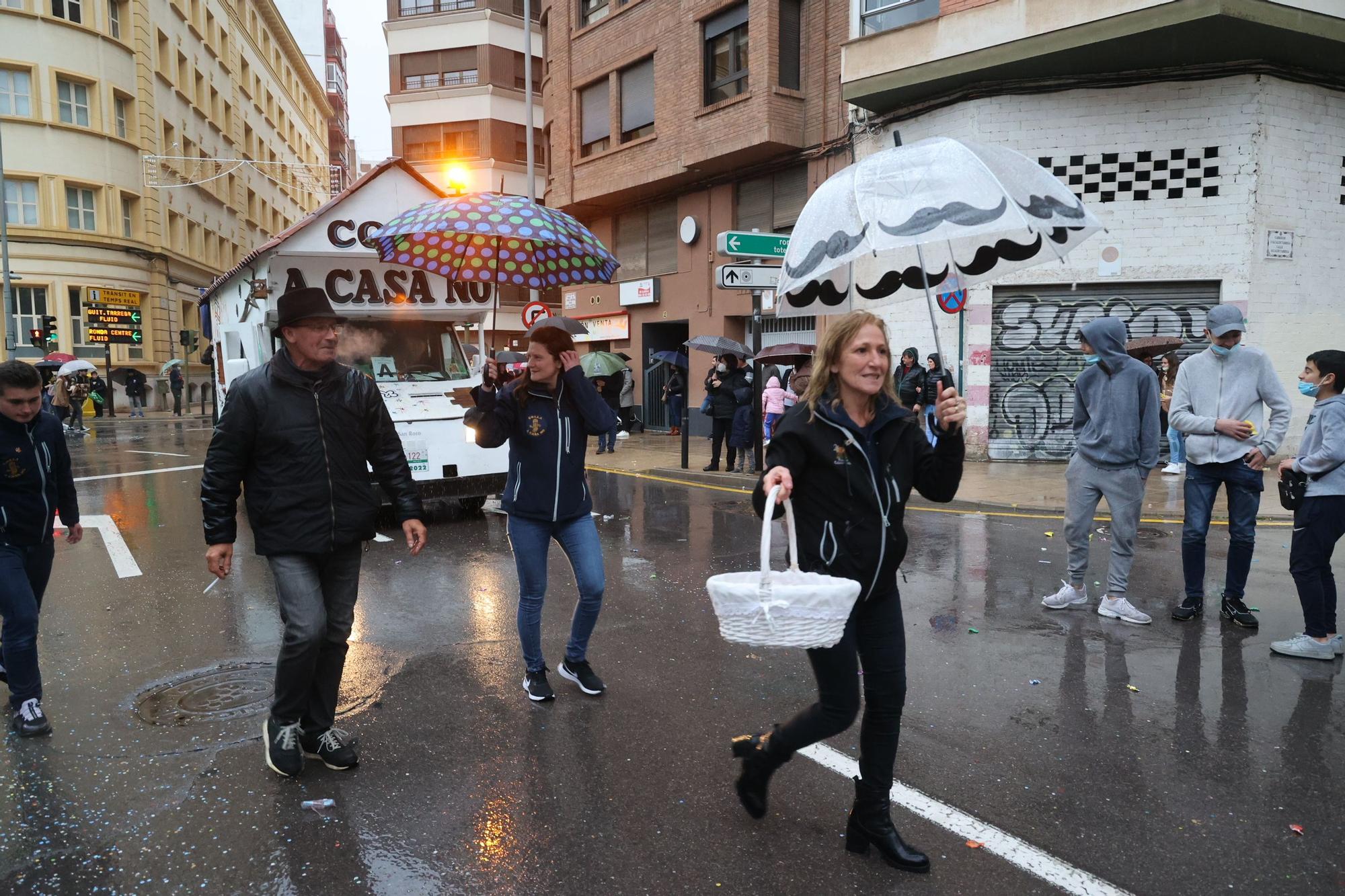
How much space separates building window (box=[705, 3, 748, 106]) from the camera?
18.4m

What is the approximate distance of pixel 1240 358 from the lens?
5711 millimetres

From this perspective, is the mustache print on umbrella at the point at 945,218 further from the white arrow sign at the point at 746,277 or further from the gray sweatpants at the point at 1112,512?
the white arrow sign at the point at 746,277

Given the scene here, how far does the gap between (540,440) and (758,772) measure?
6.44ft

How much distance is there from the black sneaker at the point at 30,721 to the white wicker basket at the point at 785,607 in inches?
135

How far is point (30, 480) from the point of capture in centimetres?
438

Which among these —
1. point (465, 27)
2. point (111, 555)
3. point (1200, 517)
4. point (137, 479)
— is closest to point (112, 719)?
point (111, 555)

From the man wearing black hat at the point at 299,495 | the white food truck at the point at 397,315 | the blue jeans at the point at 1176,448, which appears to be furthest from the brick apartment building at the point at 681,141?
the man wearing black hat at the point at 299,495

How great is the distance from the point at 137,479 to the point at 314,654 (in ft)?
40.1

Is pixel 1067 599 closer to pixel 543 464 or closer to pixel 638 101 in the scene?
pixel 543 464

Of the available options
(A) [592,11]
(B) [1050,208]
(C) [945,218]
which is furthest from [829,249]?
(A) [592,11]

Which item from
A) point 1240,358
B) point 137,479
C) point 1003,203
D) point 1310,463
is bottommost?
point 137,479

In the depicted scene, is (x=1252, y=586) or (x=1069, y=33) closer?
(x=1252, y=586)

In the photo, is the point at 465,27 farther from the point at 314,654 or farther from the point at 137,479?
the point at 314,654

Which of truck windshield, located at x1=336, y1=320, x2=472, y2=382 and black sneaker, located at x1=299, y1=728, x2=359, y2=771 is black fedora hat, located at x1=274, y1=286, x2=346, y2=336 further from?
truck windshield, located at x1=336, y1=320, x2=472, y2=382
